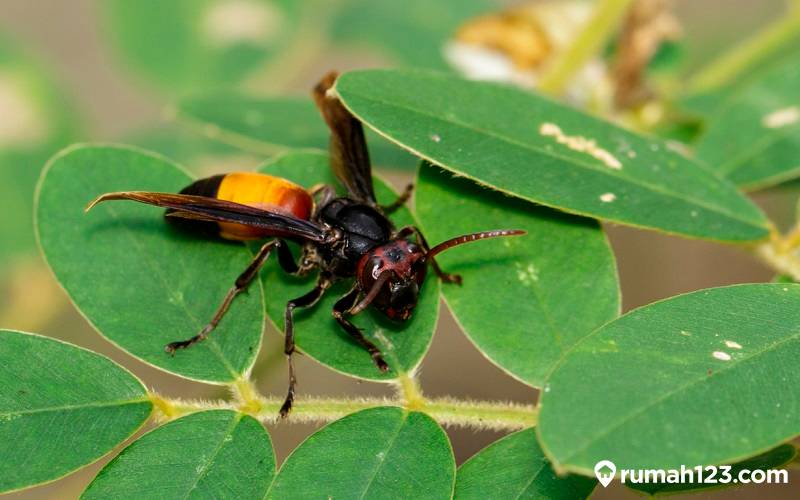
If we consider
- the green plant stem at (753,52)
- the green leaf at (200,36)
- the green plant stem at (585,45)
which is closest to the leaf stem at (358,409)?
the green plant stem at (585,45)

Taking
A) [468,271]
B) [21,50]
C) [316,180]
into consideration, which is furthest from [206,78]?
[468,271]

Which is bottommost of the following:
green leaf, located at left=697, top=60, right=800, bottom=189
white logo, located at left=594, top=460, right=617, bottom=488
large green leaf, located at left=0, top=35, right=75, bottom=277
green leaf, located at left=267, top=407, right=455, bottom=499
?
large green leaf, located at left=0, top=35, right=75, bottom=277

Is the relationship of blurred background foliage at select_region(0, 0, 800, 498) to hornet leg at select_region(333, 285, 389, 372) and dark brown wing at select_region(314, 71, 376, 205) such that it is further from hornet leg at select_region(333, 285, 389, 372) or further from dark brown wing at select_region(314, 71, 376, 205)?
hornet leg at select_region(333, 285, 389, 372)

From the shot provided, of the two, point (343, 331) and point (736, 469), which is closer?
point (736, 469)

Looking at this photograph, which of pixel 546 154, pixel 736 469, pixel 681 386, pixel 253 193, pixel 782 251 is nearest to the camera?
pixel 681 386

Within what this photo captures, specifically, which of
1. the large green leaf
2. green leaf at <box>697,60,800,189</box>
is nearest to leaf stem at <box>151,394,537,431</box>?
green leaf at <box>697,60,800,189</box>

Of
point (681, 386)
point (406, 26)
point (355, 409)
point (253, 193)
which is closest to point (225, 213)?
point (253, 193)

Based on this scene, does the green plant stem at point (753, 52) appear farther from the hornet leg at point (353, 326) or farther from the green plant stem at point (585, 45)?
the hornet leg at point (353, 326)

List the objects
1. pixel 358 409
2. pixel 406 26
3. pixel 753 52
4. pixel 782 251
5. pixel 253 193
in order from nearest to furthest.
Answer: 1. pixel 358 409
2. pixel 782 251
3. pixel 253 193
4. pixel 753 52
5. pixel 406 26

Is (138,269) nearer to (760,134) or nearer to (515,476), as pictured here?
(515,476)
